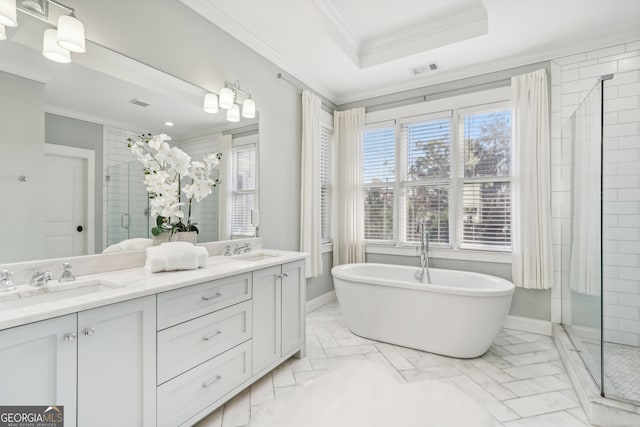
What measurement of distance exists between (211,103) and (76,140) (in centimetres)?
97

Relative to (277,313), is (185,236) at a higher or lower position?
higher

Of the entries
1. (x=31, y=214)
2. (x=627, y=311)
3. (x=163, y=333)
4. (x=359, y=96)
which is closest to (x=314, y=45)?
(x=359, y=96)

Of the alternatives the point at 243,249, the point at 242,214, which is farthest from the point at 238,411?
the point at 242,214

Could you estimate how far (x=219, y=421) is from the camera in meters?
1.66

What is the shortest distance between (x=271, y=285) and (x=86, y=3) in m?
1.95

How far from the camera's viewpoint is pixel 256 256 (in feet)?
8.25

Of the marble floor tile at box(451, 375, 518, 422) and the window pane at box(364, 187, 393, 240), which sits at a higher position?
the window pane at box(364, 187, 393, 240)

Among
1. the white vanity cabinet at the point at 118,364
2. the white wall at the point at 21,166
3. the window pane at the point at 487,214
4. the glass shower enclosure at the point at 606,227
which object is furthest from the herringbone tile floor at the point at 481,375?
the white wall at the point at 21,166

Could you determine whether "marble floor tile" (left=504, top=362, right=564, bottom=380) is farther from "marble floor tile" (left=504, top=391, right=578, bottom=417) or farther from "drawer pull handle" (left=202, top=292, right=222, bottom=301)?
"drawer pull handle" (left=202, top=292, right=222, bottom=301)

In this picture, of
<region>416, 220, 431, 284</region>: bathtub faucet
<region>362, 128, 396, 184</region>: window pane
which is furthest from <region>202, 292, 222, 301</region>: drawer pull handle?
<region>362, 128, 396, 184</region>: window pane

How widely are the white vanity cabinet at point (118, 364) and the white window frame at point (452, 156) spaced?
291 centimetres

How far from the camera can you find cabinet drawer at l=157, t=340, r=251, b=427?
4.61 ft

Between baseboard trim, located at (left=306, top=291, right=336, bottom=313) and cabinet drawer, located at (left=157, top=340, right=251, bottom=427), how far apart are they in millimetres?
1695

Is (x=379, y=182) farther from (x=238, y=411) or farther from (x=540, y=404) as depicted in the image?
(x=238, y=411)
